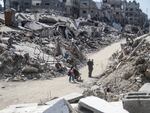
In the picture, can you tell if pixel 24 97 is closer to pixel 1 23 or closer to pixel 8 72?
pixel 8 72

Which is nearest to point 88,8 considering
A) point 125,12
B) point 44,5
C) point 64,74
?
point 44,5

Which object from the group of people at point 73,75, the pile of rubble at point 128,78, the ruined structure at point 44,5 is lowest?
the group of people at point 73,75

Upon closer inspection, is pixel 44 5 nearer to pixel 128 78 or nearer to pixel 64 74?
pixel 64 74

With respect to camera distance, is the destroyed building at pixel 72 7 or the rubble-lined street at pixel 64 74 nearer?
the rubble-lined street at pixel 64 74

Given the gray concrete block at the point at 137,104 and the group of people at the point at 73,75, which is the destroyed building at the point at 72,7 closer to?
the group of people at the point at 73,75

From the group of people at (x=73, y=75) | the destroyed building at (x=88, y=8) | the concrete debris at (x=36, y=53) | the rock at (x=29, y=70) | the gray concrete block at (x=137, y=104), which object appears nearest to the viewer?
the gray concrete block at (x=137, y=104)

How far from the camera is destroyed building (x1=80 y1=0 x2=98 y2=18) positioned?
78875mm

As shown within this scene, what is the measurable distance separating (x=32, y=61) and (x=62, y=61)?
11.0 ft

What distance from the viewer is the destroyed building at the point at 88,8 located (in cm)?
7888

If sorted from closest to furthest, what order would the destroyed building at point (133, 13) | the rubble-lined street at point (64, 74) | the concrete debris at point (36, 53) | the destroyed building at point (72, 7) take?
the rubble-lined street at point (64, 74) < the concrete debris at point (36, 53) < the destroyed building at point (72, 7) < the destroyed building at point (133, 13)

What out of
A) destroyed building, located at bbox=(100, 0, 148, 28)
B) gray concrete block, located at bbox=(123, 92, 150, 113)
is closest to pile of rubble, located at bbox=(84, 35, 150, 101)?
gray concrete block, located at bbox=(123, 92, 150, 113)

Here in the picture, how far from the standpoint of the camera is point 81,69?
2594cm

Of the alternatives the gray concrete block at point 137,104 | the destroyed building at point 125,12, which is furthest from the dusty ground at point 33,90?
the destroyed building at point 125,12

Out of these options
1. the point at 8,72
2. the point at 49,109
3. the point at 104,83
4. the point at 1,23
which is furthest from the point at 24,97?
the point at 1,23
